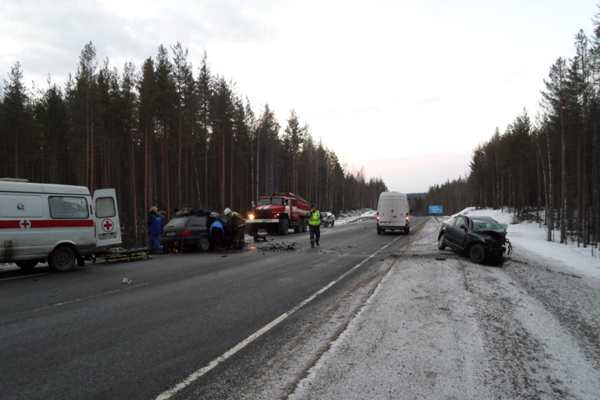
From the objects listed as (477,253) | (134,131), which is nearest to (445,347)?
(477,253)

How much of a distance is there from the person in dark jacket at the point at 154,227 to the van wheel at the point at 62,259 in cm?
413

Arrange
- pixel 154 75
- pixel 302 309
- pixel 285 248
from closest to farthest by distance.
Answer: pixel 302 309, pixel 285 248, pixel 154 75

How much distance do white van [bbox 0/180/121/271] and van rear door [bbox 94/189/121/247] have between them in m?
0.10

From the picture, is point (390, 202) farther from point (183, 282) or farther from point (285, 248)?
point (183, 282)

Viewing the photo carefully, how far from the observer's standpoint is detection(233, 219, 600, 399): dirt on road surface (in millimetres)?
3443

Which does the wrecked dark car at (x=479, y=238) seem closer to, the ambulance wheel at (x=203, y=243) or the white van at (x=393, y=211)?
the ambulance wheel at (x=203, y=243)

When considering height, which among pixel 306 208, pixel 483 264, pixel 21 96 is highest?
pixel 21 96

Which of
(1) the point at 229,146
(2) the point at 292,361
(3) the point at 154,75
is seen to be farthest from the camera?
(1) the point at 229,146

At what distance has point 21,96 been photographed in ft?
100.0

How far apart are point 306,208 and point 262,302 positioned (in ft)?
74.4

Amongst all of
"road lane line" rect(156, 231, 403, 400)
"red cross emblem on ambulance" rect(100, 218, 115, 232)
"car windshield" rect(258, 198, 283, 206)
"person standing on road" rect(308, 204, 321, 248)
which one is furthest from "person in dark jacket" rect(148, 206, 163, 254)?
"car windshield" rect(258, 198, 283, 206)

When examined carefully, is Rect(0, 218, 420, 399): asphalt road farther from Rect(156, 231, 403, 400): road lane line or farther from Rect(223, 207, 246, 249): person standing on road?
Rect(223, 207, 246, 249): person standing on road

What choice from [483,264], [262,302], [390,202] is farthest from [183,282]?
[390,202]

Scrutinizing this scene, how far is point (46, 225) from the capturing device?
941 centimetres
